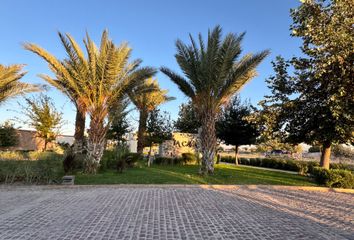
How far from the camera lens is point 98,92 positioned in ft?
45.8

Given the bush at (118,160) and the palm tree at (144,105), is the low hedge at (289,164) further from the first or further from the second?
the palm tree at (144,105)

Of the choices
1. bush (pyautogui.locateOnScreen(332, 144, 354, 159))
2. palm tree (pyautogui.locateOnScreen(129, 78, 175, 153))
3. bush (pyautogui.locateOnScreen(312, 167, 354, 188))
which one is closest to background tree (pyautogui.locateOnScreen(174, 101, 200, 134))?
palm tree (pyautogui.locateOnScreen(129, 78, 175, 153))

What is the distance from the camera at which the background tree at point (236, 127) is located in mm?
25250

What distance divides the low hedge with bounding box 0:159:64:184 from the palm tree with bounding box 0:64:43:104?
364 inches

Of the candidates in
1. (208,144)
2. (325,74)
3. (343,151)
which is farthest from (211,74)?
(343,151)

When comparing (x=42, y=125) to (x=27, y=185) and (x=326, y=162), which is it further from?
(x=326, y=162)

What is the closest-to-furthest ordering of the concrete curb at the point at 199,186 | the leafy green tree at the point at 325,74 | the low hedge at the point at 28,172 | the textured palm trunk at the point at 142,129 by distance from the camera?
1. the concrete curb at the point at 199,186
2. the low hedge at the point at 28,172
3. the leafy green tree at the point at 325,74
4. the textured palm trunk at the point at 142,129

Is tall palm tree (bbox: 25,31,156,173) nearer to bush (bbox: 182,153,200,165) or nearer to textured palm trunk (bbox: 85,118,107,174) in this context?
textured palm trunk (bbox: 85,118,107,174)

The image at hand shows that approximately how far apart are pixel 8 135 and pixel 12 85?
828 centimetres

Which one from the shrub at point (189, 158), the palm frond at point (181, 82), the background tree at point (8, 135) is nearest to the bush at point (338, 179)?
the palm frond at point (181, 82)

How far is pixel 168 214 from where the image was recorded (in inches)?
259

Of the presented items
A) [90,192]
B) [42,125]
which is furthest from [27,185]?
[42,125]

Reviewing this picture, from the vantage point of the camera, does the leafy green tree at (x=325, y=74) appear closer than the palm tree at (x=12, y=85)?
Yes

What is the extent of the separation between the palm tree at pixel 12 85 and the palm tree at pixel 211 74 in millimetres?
10424
